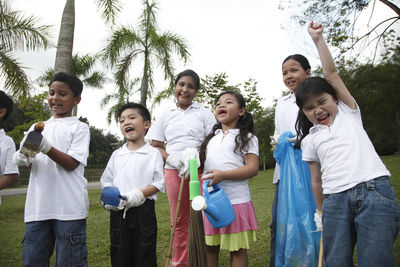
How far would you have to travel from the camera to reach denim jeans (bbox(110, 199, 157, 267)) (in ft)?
7.07

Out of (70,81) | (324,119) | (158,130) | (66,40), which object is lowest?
(324,119)

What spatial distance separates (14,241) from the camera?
516 cm

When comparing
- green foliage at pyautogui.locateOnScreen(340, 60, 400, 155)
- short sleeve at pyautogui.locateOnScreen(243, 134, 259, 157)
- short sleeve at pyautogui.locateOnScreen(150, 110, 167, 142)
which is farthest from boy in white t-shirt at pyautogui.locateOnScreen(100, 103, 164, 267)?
green foliage at pyautogui.locateOnScreen(340, 60, 400, 155)

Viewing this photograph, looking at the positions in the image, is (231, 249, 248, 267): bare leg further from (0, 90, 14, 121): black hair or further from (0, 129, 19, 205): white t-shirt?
(0, 90, 14, 121): black hair

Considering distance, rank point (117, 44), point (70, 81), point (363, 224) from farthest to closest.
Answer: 1. point (117, 44)
2. point (70, 81)
3. point (363, 224)

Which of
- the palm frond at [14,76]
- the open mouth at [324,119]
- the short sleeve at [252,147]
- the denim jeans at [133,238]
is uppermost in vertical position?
the palm frond at [14,76]

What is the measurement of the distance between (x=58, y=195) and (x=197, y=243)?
3.59 feet

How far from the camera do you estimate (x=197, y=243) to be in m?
2.44

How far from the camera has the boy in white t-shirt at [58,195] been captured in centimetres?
201

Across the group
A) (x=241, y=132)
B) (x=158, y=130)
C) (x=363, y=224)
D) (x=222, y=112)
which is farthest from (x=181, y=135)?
(x=363, y=224)

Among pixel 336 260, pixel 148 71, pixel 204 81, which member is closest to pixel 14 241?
pixel 336 260

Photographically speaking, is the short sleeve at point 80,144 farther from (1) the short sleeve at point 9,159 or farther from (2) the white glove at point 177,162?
(2) the white glove at point 177,162

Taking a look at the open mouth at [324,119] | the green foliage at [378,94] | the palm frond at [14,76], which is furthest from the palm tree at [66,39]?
the green foliage at [378,94]

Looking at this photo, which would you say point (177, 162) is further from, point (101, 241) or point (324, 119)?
point (101, 241)
